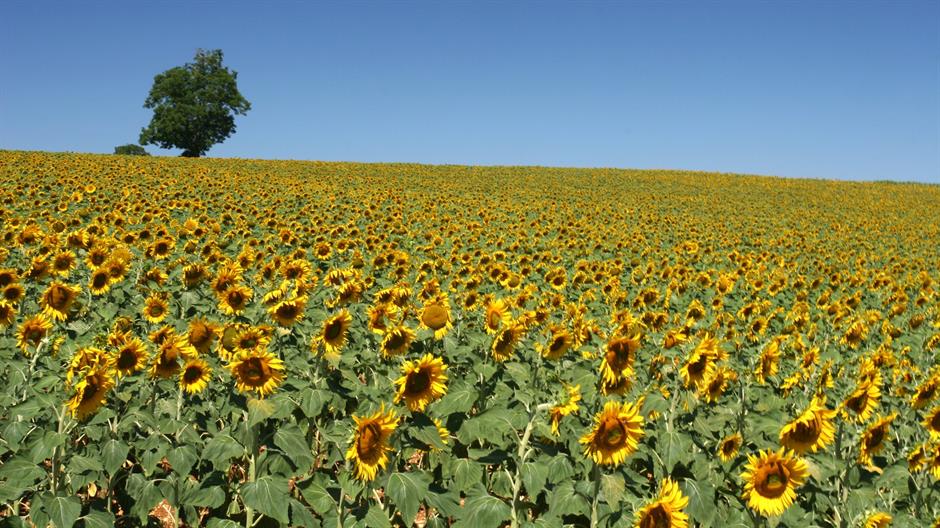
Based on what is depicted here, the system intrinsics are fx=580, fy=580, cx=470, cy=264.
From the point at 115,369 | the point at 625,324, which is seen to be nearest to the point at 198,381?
the point at 115,369

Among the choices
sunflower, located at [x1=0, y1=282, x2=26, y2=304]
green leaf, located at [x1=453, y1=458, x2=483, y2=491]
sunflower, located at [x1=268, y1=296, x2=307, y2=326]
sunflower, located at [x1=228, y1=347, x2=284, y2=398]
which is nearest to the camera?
sunflower, located at [x1=228, y1=347, x2=284, y2=398]

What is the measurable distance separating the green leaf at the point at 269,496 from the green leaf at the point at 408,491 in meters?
0.53

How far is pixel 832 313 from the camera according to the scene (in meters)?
10.1

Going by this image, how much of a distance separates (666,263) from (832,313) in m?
4.45

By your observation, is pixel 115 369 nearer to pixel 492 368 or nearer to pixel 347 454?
pixel 347 454

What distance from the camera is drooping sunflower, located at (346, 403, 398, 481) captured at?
9.45ft

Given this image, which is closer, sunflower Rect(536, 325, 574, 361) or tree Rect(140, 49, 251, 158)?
sunflower Rect(536, 325, 574, 361)

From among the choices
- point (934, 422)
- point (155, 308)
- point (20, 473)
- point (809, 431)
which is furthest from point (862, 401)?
point (155, 308)

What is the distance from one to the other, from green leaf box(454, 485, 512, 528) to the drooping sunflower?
0.51 meters

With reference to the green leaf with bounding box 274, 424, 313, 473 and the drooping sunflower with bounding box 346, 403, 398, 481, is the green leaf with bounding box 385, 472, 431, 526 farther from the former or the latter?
the green leaf with bounding box 274, 424, 313, 473

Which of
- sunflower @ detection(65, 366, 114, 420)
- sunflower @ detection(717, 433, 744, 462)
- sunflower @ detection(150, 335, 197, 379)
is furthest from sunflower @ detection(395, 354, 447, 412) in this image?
sunflower @ detection(717, 433, 744, 462)

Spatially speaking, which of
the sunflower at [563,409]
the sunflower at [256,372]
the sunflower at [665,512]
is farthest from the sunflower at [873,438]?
the sunflower at [256,372]

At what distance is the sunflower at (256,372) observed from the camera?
3.23 meters

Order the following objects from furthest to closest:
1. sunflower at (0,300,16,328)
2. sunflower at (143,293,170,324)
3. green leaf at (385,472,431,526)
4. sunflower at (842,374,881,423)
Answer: sunflower at (143,293,170,324) → sunflower at (0,300,16,328) → sunflower at (842,374,881,423) → green leaf at (385,472,431,526)
